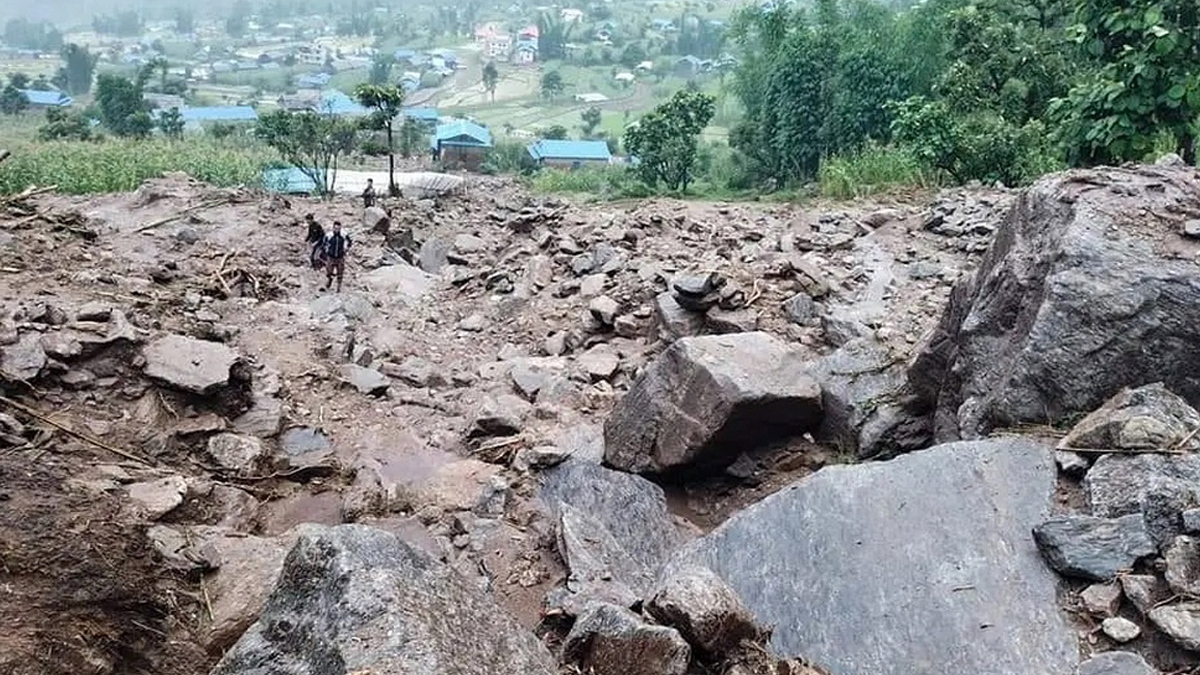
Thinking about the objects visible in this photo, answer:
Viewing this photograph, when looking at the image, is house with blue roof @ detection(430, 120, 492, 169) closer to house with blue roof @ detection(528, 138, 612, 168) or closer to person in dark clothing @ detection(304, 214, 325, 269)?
house with blue roof @ detection(528, 138, 612, 168)

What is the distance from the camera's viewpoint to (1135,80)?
19.8ft

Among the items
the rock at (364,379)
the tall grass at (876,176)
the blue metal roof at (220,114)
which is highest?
the tall grass at (876,176)

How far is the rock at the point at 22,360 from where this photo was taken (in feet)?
20.2

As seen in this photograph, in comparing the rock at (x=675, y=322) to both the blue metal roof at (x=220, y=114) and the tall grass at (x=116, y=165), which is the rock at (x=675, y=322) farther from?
the blue metal roof at (x=220, y=114)

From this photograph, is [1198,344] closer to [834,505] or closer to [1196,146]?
[834,505]

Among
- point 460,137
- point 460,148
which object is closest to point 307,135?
point 460,148

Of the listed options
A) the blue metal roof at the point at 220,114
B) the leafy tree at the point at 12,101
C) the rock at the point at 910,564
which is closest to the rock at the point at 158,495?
the rock at the point at 910,564

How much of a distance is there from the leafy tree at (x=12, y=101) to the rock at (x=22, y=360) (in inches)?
1539

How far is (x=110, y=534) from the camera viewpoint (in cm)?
394

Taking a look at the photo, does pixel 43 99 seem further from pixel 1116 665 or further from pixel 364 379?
pixel 1116 665

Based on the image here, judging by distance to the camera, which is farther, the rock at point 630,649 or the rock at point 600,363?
the rock at point 600,363

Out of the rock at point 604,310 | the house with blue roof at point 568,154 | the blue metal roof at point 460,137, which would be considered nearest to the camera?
the rock at point 604,310

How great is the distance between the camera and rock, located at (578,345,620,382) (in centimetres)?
852

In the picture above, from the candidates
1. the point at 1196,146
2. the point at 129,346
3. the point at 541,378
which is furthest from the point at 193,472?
the point at 1196,146
